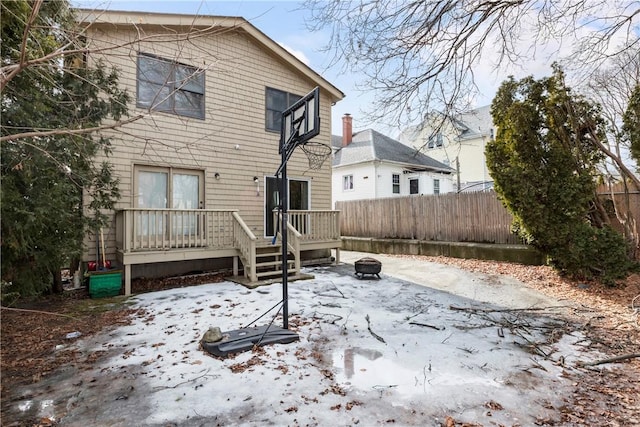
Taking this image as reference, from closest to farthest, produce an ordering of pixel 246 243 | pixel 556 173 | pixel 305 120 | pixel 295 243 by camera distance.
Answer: pixel 305 120 → pixel 556 173 → pixel 246 243 → pixel 295 243

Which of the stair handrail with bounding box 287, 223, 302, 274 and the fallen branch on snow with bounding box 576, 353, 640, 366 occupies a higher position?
the stair handrail with bounding box 287, 223, 302, 274

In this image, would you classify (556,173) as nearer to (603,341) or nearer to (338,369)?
(603,341)

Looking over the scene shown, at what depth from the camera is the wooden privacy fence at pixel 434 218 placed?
941 cm

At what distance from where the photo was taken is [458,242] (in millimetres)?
10195

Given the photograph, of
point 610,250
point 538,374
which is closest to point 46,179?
point 538,374

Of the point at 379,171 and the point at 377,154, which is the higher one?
the point at 377,154

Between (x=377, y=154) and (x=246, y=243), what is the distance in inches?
450

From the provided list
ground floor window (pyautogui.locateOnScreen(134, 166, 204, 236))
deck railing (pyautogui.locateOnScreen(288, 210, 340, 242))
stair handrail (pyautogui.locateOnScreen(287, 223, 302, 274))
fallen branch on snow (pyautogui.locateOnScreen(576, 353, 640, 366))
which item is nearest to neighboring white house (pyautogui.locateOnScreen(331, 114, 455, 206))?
deck railing (pyautogui.locateOnScreen(288, 210, 340, 242))

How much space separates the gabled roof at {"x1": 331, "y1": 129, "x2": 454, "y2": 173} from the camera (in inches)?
674

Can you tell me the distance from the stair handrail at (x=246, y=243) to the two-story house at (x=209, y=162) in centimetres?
2

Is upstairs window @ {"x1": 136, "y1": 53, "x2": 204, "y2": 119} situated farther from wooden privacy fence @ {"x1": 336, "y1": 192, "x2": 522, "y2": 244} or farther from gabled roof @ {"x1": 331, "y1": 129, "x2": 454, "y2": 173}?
gabled roof @ {"x1": 331, "y1": 129, "x2": 454, "y2": 173}

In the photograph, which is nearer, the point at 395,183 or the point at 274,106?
the point at 274,106

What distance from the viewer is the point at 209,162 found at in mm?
7801

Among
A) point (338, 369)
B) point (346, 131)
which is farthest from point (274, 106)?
point (346, 131)
